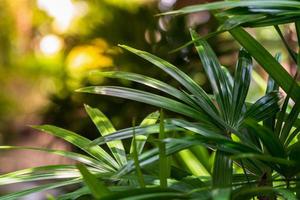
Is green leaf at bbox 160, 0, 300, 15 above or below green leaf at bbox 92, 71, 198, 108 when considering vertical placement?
above

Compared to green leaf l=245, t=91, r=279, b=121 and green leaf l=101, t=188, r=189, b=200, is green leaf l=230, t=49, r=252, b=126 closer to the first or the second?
green leaf l=245, t=91, r=279, b=121

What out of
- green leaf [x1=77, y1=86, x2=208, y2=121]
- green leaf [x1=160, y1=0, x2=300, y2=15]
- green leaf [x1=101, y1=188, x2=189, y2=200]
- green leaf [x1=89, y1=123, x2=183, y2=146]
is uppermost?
green leaf [x1=160, y1=0, x2=300, y2=15]

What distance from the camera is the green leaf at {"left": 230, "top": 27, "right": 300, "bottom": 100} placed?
57 centimetres

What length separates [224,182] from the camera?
0.47 metres

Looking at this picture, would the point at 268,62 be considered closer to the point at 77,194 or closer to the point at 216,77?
the point at 216,77

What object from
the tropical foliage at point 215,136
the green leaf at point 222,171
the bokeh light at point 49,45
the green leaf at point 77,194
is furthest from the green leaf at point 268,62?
the bokeh light at point 49,45

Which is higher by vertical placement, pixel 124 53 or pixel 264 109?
pixel 124 53

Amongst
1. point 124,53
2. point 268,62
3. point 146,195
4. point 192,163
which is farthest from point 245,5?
point 124,53

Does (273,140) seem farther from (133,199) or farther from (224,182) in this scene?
(133,199)

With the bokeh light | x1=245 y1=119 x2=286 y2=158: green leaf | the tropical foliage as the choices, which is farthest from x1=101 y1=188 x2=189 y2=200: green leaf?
the bokeh light

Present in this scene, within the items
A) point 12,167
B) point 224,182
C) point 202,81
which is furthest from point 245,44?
point 12,167

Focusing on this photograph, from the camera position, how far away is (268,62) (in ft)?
1.91

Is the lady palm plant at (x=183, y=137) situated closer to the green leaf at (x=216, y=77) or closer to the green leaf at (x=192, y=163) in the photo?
the green leaf at (x=216, y=77)

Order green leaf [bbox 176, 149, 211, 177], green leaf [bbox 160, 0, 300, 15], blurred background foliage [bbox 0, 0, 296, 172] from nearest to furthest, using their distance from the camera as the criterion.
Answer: green leaf [bbox 160, 0, 300, 15]
green leaf [bbox 176, 149, 211, 177]
blurred background foliage [bbox 0, 0, 296, 172]
